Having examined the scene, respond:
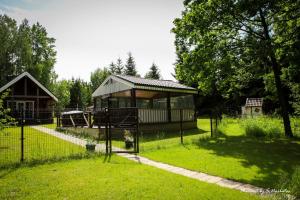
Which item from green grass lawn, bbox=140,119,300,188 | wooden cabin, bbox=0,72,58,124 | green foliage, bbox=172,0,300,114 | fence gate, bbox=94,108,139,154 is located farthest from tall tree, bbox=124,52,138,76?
green grass lawn, bbox=140,119,300,188

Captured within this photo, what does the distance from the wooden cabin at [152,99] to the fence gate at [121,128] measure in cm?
179

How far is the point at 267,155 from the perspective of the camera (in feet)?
29.7

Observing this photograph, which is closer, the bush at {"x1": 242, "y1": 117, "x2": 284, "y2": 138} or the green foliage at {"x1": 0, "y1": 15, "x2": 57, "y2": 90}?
the bush at {"x1": 242, "y1": 117, "x2": 284, "y2": 138}

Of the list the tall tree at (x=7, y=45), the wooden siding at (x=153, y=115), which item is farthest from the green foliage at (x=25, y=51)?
the wooden siding at (x=153, y=115)

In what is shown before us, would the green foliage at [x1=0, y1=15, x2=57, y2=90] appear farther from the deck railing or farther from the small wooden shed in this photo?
the small wooden shed

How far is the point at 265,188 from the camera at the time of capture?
18.5ft

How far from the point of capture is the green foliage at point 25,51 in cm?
4081

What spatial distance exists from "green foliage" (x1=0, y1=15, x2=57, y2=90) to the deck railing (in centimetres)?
3349

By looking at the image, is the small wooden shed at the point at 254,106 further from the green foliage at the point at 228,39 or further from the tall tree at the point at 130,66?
the tall tree at the point at 130,66

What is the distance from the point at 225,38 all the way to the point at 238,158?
27.4ft

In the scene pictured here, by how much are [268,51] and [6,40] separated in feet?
140

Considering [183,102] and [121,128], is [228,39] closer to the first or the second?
[183,102]

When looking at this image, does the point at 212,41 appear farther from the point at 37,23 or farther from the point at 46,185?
the point at 37,23

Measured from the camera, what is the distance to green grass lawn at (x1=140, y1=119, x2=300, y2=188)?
675 cm
